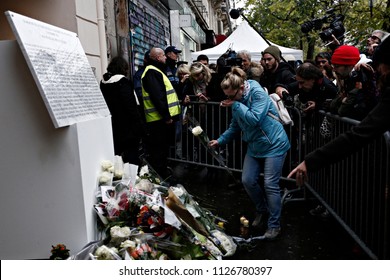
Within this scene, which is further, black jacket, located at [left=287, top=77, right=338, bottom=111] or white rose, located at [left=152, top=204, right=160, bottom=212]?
black jacket, located at [left=287, top=77, right=338, bottom=111]

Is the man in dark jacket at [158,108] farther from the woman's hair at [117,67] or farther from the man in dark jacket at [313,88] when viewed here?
the man in dark jacket at [313,88]

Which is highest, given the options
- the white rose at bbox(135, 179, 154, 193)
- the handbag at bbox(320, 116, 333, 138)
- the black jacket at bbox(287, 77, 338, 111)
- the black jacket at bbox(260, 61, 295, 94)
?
the black jacket at bbox(260, 61, 295, 94)

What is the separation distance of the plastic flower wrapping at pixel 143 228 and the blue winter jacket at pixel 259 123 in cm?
Result: 124

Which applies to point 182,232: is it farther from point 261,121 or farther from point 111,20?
point 111,20

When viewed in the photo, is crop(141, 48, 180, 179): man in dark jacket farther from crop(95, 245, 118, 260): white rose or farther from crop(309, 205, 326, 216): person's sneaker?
crop(95, 245, 118, 260): white rose

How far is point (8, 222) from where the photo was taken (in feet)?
10.9

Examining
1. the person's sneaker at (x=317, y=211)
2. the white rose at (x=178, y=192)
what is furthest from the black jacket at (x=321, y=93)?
the white rose at (x=178, y=192)

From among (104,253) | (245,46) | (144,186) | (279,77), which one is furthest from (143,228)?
(245,46)

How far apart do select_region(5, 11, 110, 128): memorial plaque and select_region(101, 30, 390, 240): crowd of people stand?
150 cm

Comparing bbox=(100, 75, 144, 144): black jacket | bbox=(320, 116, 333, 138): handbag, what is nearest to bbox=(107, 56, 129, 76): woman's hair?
bbox=(100, 75, 144, 144): black jacket

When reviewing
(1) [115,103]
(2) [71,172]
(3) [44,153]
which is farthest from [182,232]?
(1) [115,103]

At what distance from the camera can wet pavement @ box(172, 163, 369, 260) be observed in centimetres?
443

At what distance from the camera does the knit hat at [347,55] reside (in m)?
4.64

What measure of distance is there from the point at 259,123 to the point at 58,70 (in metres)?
2.14
